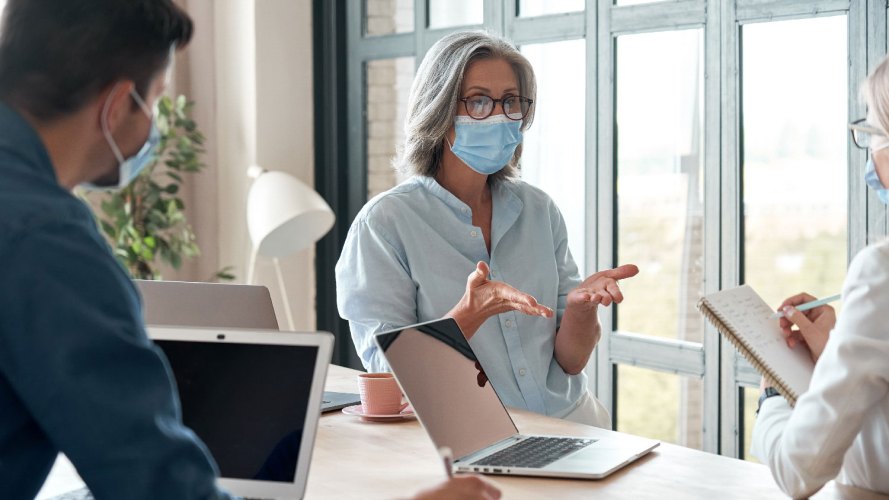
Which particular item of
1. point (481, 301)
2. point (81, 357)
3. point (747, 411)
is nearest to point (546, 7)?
point (747, 411)

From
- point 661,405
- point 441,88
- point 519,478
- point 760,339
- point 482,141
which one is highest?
point 441,88

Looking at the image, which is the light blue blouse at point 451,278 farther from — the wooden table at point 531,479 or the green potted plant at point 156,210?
the green potted plant at point 156,210

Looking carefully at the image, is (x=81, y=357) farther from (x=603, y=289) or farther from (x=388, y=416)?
(x=603, y=289)

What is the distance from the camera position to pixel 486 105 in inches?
99.5

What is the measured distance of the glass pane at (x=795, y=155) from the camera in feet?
9.81

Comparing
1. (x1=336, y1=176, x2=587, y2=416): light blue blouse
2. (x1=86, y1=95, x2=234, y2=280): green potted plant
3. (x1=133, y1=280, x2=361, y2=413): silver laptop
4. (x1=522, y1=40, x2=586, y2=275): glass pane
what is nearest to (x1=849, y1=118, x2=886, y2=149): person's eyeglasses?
(x1=336, y1=176, x2=587, y2=416): light blue blouse

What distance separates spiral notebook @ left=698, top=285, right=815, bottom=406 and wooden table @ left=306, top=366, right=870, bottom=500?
170 mm

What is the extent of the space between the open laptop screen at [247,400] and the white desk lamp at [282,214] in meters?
2.43

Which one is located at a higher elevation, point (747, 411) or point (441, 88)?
point (441, 88)

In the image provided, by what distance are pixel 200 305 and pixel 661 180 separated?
6.17 feet

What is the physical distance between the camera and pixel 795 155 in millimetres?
3105

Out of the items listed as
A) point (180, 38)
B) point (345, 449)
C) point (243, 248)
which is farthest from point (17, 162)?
point (243, 248)

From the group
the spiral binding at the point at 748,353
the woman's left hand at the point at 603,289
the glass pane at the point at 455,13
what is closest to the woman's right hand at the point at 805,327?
the spiral binding at the point at 748,353

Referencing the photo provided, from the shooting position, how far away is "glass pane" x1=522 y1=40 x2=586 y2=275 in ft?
12.2
